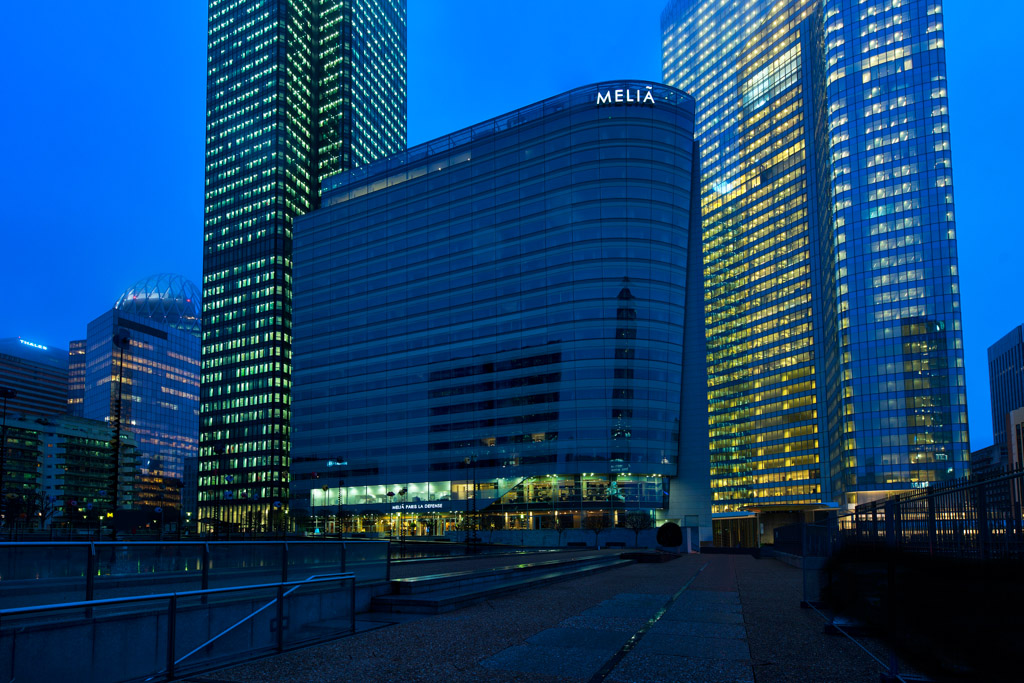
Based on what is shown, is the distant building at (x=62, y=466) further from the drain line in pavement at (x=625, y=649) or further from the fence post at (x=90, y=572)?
the fence post at (x=90, y=572)

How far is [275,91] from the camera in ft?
600

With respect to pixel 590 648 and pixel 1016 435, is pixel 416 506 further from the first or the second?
pixel 590 648

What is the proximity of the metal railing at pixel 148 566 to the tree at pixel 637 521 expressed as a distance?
259ft

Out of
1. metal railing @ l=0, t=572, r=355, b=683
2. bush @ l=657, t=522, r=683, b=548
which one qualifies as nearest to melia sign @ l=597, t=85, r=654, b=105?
bush @ l=657, t=522, r=683, b=548

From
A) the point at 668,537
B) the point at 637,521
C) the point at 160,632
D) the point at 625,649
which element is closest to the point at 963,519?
the point at 625,649

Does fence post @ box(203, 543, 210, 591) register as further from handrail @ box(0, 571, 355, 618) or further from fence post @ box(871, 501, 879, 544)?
fence post @ box(871, 501, 879, 544)

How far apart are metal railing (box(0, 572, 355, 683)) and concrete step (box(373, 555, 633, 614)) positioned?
2.53 m

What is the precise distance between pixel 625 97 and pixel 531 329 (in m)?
33.9

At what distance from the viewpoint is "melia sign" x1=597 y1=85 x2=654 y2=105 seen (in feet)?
340

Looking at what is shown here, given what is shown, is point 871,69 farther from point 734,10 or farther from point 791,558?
point 791,558

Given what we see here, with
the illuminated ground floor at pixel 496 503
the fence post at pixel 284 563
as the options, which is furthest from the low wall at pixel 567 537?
the fence post at pixel 284 563

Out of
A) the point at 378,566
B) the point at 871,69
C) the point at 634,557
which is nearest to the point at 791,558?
the point at 634,557

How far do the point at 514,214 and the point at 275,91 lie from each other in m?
100

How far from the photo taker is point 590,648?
12484mm
